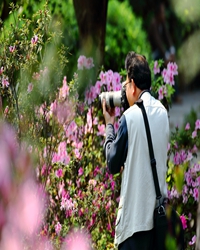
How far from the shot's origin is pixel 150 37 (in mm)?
15781

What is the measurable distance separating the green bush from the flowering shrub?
1.56 meters

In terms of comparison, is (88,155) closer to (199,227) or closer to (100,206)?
(100,206)

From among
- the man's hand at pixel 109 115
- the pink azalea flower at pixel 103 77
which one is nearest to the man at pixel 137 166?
the man's hand at pixel 109 115

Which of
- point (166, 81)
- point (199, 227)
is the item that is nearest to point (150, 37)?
point (166, 81)

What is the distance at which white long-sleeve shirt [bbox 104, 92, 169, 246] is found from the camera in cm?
360

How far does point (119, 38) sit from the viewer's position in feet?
24.4

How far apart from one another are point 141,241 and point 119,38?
4050mm

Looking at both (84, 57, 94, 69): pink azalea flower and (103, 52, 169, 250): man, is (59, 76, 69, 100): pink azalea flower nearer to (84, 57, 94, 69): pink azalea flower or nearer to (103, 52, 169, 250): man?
(84, 57, 94, 69): pink azalea flower

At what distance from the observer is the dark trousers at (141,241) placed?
3.62m

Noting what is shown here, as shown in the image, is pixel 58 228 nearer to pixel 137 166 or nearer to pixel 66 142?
pixel 66 142

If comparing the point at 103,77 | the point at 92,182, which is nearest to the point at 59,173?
the point at 92,182

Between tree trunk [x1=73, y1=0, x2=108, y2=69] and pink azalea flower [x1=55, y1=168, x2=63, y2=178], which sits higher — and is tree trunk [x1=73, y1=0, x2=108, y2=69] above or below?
above

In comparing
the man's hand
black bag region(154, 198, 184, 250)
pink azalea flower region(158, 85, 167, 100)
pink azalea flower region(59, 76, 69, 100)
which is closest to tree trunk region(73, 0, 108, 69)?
pink azalea flower region(158, 85, 167, 100)

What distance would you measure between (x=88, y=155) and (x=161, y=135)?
1.35 m
